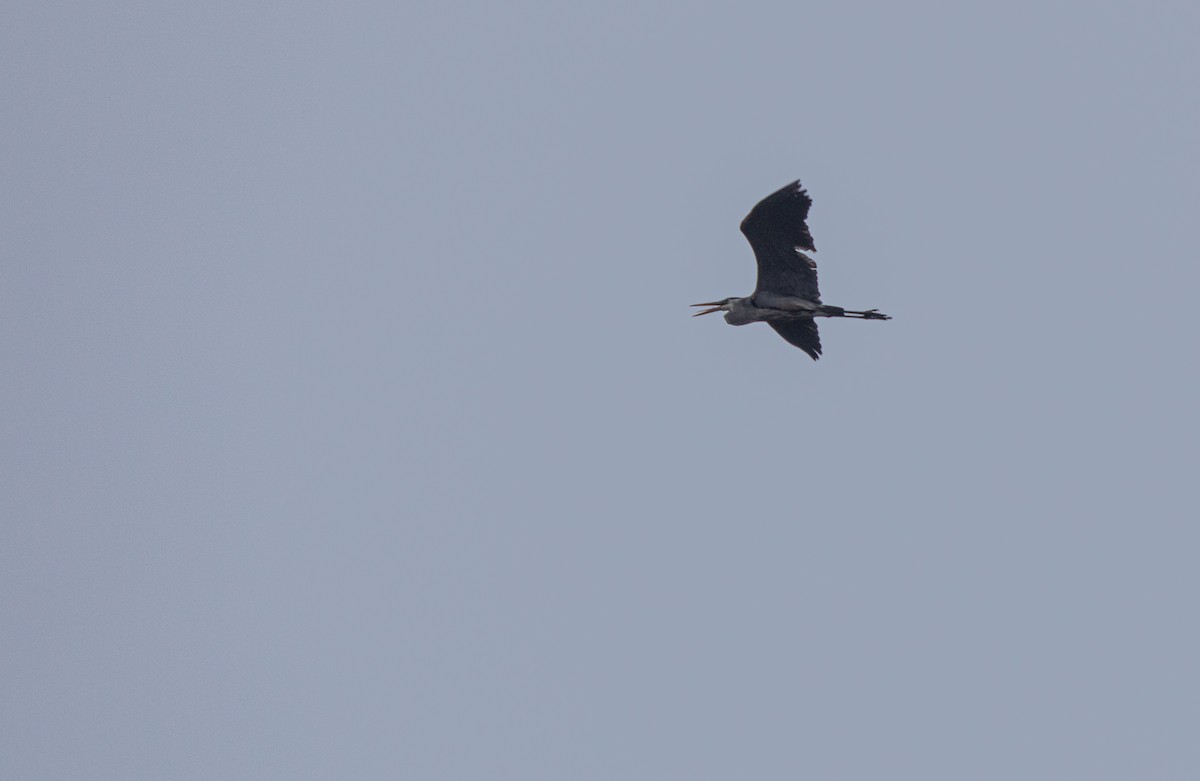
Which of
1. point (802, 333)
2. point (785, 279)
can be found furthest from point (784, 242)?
point (802, 333)

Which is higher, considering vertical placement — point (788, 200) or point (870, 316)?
point (788, 200)

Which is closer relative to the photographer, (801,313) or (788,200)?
(788,200)

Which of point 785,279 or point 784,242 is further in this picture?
point 785,279

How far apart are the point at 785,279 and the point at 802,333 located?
1195 millimetres

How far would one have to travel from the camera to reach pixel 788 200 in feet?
66.9

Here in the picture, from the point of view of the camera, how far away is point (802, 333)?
22.7 metres

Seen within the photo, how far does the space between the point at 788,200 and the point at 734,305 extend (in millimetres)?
2644

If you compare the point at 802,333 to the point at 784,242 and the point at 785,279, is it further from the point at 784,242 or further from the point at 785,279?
the point at 784,242

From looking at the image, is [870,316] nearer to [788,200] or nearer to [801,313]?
[801,313]

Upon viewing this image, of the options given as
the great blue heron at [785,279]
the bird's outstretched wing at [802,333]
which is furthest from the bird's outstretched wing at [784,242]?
the bird's outstretched wing at [802,333]

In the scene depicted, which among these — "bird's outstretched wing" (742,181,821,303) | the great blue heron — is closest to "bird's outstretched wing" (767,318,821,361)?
the great blue heron

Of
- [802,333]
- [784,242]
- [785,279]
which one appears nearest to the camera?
[784,242]

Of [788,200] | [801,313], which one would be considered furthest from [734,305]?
[788,200]

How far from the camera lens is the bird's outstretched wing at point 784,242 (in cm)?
2045
